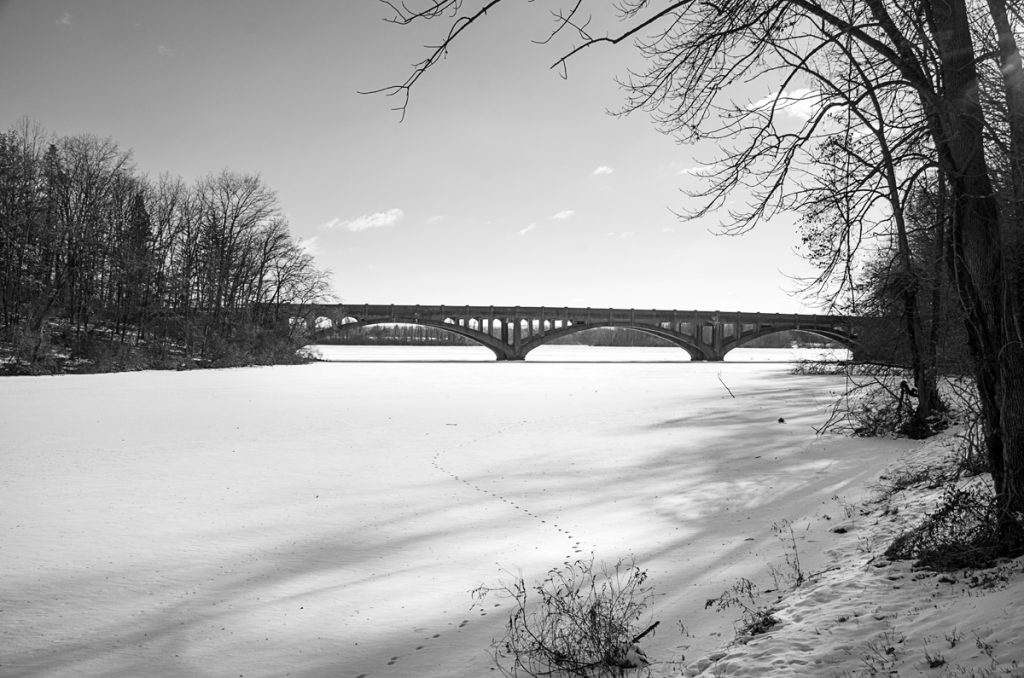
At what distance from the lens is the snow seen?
14.8ft

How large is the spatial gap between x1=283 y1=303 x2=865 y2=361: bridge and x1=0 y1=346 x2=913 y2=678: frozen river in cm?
5149

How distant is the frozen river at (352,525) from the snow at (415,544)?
35 mm

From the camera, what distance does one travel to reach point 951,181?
4.96 m

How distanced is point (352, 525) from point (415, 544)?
4.10 ft

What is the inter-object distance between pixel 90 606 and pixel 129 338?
49.4 meters

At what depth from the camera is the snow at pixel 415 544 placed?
452 centimetres

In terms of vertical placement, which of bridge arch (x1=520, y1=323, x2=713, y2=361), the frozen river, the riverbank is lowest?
the frozen river

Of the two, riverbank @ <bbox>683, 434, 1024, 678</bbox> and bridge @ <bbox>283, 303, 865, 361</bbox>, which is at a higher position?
bridge @ <bbox>283, 303, 865, 361</bbox>

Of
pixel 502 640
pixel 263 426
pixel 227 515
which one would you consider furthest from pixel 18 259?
pixel 502 640

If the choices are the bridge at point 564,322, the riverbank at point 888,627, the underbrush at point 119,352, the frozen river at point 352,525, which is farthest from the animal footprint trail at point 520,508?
the bridge at point 564,322

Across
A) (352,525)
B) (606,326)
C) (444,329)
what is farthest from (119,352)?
(606,326)

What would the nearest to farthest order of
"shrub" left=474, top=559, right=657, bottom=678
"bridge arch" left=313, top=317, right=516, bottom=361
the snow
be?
"shrub" left=474, top=559, right=657, bottom=678
the snow
"bridge arch" left=313, top=317, right=516, bottom=361

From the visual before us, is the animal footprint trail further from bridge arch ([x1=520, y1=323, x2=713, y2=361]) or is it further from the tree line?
bridge arch ([x1=520, y1=323, x2=713, y2=361])

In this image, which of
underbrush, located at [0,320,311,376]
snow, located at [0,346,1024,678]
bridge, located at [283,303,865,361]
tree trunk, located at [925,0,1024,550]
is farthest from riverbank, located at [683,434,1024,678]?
bridge, located at [283,303,865,361]
